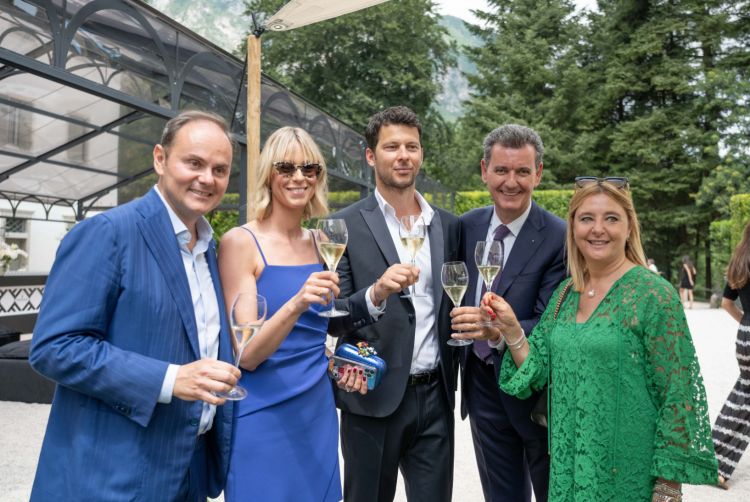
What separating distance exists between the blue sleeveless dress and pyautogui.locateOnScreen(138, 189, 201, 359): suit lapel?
495mm

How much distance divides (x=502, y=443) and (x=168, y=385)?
1.99 metres

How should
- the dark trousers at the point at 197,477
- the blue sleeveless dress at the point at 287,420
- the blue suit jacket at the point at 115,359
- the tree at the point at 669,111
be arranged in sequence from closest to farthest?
the blue suit jacket at the point at 115,359 < the dark trousers at the point at 197,477 < the blue sleeveless dress at the point at 287,420 < the tree at the point at 669,111

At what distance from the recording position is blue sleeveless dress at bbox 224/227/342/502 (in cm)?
228

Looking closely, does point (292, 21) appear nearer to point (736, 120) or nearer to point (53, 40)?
point (53, 40)

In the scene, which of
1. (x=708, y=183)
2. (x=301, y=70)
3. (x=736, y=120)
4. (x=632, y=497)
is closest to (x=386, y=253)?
(x=632, y=497)

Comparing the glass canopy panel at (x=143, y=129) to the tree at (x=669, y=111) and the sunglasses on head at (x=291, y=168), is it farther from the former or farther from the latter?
the tree at (x=669, y=111)

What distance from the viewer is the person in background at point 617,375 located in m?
2.18

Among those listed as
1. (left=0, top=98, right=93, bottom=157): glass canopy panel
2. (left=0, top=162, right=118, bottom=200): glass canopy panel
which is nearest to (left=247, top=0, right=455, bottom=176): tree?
(left=0, top=162, right=118, bottom=200): glass canopy panel

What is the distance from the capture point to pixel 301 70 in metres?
33.2

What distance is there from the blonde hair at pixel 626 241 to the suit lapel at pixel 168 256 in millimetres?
1708

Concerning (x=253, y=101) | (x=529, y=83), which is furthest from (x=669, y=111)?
Answer: (x=253, y=101)

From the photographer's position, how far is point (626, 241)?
254 centimetres

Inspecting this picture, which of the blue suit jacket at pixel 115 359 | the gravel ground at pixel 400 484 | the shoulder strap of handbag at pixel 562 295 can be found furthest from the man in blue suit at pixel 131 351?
the gravel ground at pixel 400 484

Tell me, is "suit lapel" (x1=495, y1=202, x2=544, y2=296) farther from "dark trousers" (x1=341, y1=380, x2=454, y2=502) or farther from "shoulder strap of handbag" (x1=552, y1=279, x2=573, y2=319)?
"dark trousers" (x1=341, y1=380, x2=454, y2=502)
